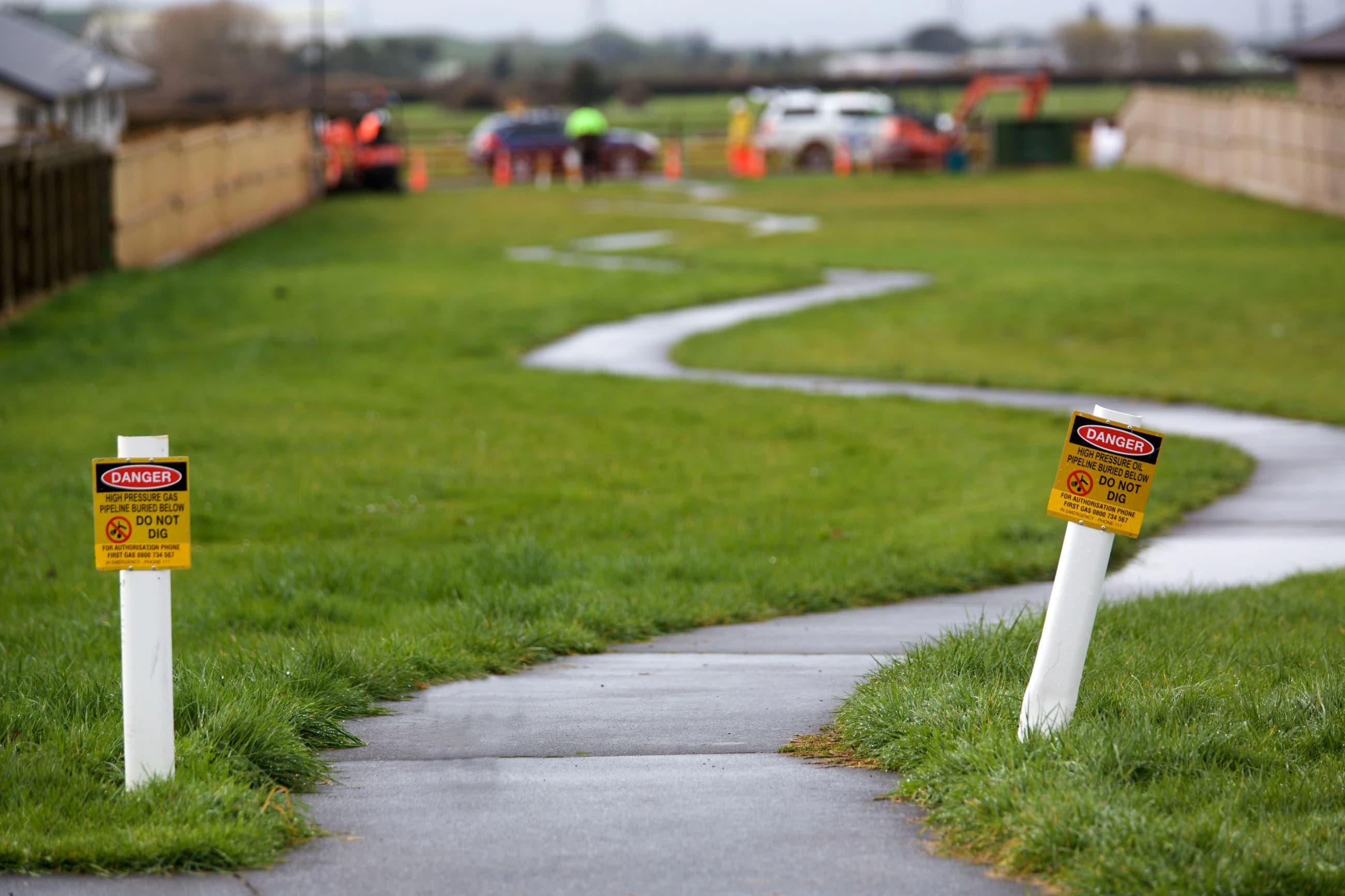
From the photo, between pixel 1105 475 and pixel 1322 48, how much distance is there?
36.1m

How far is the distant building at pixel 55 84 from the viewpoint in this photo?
2875 cm

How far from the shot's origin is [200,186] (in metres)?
29.0

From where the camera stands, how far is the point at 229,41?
3194 inches

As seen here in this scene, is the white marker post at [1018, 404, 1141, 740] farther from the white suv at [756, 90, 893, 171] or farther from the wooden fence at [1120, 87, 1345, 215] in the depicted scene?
the white suv at [756, 90, 893, 171]

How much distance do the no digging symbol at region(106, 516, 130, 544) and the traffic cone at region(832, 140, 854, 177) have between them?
153 ft

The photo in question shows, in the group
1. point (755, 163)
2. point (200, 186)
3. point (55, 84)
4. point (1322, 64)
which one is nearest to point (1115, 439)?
point (200, 186)

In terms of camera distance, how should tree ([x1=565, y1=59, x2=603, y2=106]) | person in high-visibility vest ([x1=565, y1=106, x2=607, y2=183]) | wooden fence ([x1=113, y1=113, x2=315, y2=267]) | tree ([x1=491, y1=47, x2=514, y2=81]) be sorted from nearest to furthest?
wooden fence ([x1=113, y1=113, x2=315, y2=267]) < person in high-visibility vest ([x1=565, y1=106, x2=607, y2=183]) < tree ([x1=565, y1=59, x2=603, y2=106]) < tree ([x1=491, y1=47, x2=514, y2=81])

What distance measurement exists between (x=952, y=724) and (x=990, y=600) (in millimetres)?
3308

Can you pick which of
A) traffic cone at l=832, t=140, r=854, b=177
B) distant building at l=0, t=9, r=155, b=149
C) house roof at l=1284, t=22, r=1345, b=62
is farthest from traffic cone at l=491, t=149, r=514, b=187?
house roof at l=1284, t=22, r=1345, b=62

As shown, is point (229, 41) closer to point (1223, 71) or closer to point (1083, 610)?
point (1223, 71)

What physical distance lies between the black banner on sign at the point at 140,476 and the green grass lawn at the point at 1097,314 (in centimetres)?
1071

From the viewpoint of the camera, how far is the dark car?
164 ft

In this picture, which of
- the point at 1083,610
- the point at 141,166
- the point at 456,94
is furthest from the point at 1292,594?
the point at 456,94

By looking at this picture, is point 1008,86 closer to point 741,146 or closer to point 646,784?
point 741,146
